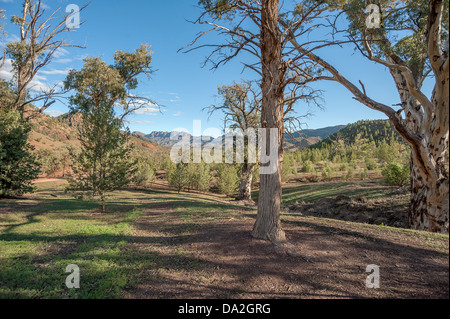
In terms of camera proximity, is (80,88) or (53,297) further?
(80,88)

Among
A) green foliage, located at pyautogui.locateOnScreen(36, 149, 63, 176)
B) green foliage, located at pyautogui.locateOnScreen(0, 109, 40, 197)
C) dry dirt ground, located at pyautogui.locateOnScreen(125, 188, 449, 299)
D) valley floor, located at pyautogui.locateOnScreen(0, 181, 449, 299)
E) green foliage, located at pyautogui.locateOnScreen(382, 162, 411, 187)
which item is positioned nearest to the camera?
dry dirt ground, located at pyautogui.locateOnScreen(125, 188, 449, 299)

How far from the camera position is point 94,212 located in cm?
1138

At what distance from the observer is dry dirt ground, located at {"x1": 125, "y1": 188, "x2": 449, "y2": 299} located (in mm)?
3008

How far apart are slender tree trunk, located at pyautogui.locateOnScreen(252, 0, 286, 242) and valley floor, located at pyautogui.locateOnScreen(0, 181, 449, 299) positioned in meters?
0.48

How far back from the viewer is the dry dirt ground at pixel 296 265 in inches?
118

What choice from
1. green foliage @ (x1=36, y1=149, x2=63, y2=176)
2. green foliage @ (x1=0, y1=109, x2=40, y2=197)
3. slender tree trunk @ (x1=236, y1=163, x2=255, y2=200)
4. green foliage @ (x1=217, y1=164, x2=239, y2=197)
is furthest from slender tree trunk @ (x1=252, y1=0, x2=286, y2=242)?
green foliage @ (x1=36, y1=149, x2=63, y2=176)

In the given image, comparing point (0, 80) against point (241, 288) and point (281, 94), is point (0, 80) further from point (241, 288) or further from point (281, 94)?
point (241, 288)

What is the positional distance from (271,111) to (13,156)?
17.7m

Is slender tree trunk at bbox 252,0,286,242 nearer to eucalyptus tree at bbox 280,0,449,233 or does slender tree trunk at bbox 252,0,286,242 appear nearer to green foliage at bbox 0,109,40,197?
eucalyptus tree at bbox 280,0,449,233

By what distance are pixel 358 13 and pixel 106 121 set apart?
40.9 ft

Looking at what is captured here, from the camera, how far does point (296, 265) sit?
414 cm

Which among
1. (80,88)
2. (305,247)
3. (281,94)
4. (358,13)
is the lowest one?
(305,247)

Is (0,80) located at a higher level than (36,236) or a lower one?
higher

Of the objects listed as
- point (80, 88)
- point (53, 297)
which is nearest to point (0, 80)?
point (80, 88)
